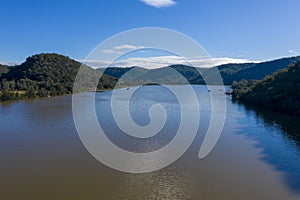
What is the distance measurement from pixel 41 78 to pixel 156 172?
198 ft

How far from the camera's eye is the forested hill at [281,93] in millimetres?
32500

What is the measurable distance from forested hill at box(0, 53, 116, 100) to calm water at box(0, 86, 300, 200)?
34.8 meters

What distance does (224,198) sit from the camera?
1107cm

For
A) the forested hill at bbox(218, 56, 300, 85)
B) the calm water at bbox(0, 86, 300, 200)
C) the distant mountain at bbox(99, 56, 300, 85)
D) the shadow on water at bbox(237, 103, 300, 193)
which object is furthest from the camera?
the distant mountain at bbox(99, 56, 300, 85)

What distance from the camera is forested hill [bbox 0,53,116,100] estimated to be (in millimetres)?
57312

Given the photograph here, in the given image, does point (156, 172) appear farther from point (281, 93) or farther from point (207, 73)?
point (207, 73)

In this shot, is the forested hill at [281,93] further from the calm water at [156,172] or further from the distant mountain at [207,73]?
the distant mountain at [207,73]

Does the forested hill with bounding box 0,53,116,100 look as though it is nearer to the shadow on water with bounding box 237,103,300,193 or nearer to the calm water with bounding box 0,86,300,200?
the calm water with bounding box 0,86,300,200

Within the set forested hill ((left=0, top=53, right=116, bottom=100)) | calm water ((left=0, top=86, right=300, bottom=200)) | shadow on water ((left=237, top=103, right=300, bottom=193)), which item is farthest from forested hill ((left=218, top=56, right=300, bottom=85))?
calm water ((left=0, top=86, right=300, bottom=200))

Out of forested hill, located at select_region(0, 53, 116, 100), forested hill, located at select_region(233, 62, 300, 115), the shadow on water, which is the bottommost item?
the shadow on water

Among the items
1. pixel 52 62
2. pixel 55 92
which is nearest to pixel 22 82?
pixel 55 92

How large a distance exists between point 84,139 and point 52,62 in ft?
211

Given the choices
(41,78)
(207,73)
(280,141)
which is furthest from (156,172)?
(207,73)

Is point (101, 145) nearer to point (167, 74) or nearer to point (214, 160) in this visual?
point (214, 160)
